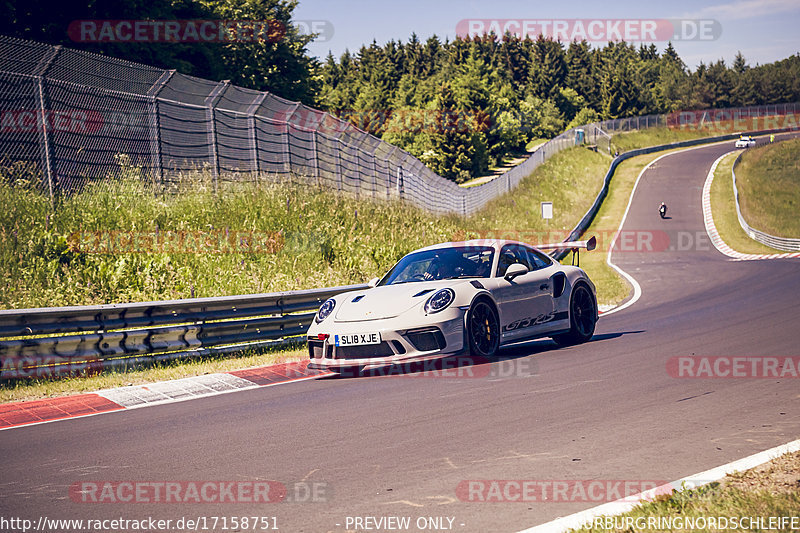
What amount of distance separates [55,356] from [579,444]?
6766mm

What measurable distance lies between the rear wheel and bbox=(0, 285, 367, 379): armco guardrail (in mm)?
3573

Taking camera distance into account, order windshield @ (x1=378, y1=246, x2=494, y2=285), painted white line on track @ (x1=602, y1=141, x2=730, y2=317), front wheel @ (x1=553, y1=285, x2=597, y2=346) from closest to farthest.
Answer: windshield @ (x1=378, y1=246, x2=494, y2=285) → front wheel @ (x1=553, y1=285, x2=597, y2=346) → painted white line on track @ (x1=602, y1=141, x2=730, y2=317)

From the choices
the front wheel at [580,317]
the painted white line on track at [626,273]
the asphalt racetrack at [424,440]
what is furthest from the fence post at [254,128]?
the asphalt racetrack at [424,440]

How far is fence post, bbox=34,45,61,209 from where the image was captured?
14.2m

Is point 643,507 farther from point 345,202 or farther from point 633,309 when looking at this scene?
point 345,202

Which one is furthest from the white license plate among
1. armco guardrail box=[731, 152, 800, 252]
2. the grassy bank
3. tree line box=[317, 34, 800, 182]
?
tree line box=[317, 34, 800, 182]

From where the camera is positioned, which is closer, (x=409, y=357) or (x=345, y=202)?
(x=409, y=357)

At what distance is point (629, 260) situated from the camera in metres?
37.5

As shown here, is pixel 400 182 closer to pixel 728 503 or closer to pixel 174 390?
pixel 174 390

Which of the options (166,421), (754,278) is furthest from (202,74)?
(166,421)

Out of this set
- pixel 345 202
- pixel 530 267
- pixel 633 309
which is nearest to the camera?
pixel 530 267

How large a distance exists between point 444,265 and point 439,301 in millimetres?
1365

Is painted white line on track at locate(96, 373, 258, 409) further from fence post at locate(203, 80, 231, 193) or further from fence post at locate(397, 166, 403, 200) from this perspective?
fence post at locate(397, 166, 403, 200)

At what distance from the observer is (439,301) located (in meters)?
9.13
